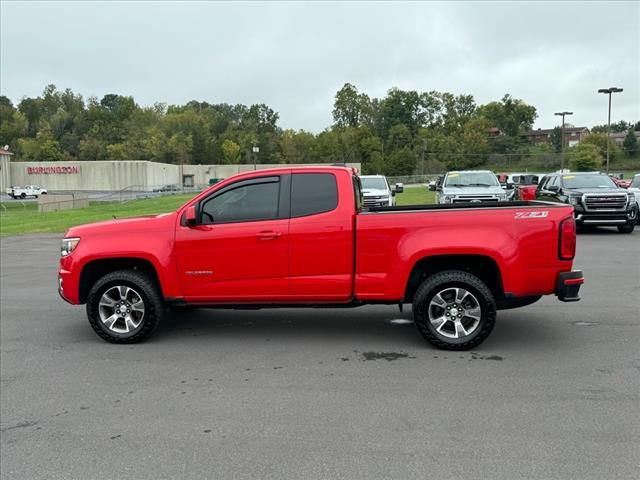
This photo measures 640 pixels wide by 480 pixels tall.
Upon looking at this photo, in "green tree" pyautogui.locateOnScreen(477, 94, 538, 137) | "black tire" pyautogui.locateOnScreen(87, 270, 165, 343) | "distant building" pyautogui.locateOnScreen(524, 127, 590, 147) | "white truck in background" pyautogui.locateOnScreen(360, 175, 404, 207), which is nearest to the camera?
"black tire" pyautogui.locateOnScreen(87, 270, 165, 343)

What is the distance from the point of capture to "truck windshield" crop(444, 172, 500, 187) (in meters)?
18.2

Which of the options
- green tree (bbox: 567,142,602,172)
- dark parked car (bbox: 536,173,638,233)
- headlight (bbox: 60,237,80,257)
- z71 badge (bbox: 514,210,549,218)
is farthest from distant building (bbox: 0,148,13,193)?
green tree (bbox: 567,142,602,172)

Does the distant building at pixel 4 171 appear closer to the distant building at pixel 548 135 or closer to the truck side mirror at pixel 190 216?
the truck side mirror at pixel 190 216

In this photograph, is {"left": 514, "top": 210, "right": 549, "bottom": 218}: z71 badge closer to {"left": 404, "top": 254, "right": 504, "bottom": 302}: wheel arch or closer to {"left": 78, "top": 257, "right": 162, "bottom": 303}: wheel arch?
{"left": 404, "top": 254, "right": 504, "bottom": 302}: wheel arch

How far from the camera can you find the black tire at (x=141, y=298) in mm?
6023

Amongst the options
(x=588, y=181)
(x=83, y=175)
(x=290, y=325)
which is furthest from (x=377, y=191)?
(x=83, y=175)

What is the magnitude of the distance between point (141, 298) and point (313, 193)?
2175 mm

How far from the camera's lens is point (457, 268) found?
586 cm

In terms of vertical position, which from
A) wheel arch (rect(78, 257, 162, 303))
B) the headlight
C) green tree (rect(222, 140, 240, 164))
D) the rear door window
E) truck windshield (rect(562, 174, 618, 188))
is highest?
green tree (rect(222, 140, 240, 164))

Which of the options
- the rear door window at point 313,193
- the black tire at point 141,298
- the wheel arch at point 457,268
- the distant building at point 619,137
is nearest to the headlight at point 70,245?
the black tire at point 141,298

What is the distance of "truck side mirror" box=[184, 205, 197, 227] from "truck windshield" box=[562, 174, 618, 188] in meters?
14.5

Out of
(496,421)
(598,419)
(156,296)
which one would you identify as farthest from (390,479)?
(156,296)

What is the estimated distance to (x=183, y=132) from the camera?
114 metres

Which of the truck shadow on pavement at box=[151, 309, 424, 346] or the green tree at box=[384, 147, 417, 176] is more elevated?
the green tree at box=[384, 147, 417, 176]
